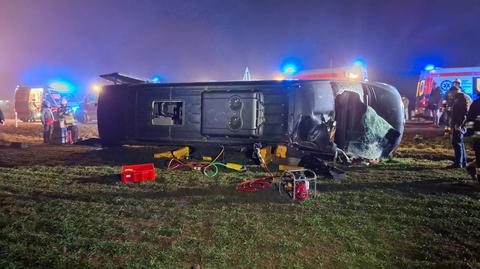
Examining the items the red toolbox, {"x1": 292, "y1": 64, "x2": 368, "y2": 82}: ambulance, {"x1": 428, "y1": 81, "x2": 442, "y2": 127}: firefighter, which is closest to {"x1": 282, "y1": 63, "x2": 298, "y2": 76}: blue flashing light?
{"x1": 292, "y1": 64, "x2": 368, "y2": 82}: ambulance

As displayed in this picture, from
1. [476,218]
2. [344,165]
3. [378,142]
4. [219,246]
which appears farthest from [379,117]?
[219,246]

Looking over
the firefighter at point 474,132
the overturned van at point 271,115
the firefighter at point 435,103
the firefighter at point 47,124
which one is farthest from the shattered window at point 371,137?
the firefighter at point 435,103

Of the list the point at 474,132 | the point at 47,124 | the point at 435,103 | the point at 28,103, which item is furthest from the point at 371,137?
the point at 28,103

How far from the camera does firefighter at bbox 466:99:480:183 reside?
4.69m

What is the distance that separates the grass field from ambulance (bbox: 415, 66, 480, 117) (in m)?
11.8

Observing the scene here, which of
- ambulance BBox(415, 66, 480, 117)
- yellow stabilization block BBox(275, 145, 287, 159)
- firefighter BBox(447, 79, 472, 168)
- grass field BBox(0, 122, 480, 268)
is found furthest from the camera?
ambulance BBox(415, 66, 480, 117)

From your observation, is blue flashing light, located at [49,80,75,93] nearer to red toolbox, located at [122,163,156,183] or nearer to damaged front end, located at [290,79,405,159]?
red toolbox, located at [122,163,156,183]

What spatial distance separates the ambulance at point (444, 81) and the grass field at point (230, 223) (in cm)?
1177

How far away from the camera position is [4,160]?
6.45 meters

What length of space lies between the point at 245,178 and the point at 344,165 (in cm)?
224

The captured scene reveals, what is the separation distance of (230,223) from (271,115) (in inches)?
98.4

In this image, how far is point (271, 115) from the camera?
525 centimetres

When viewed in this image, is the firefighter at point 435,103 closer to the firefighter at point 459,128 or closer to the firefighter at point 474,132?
the firefighter at point 459,128

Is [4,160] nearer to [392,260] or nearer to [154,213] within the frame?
[154,213]
